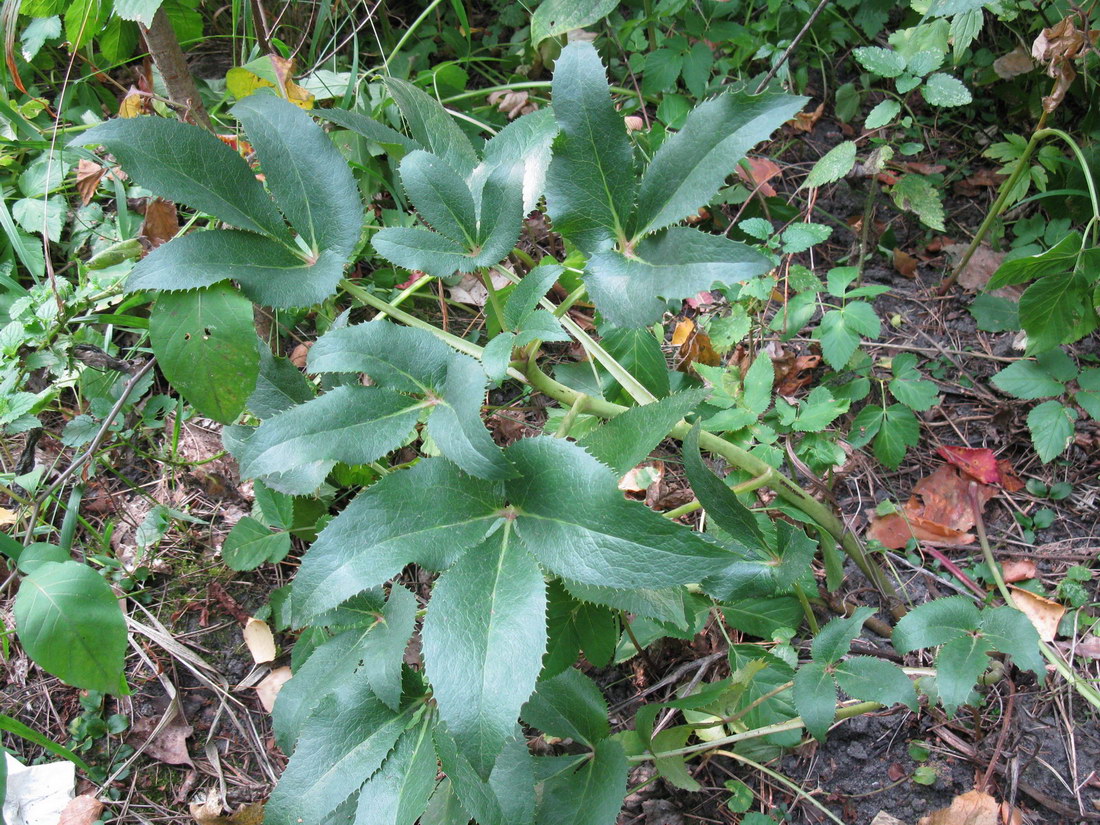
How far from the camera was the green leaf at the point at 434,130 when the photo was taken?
1.07 meters

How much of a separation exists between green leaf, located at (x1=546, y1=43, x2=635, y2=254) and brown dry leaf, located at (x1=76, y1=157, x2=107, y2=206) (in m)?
1.62

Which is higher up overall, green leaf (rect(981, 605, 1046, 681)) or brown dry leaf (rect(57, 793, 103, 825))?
green leaf (rect(981, 605, 1046, 681))

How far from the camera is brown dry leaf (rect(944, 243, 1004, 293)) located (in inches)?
74.0

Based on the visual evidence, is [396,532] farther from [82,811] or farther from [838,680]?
[82,811]

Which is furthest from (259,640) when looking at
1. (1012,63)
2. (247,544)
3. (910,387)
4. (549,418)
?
(1012,63)

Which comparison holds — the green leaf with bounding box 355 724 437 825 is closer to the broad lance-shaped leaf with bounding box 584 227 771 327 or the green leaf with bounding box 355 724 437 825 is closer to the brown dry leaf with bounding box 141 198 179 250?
the broad lance-shaped leaf with bounding box 584 227 771 327

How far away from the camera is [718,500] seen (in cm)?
98

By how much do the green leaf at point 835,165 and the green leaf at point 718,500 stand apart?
105cm

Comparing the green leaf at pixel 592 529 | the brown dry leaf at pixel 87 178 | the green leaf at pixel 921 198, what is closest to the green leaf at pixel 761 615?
the green leaf at pixel 592 529

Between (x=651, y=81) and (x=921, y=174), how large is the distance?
737 millimetres

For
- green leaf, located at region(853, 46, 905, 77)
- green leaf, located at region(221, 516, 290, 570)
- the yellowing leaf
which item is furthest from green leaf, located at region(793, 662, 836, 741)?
the yellowing leaf

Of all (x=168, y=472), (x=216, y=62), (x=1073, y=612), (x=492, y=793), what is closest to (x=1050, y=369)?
(x=1073, y=612)

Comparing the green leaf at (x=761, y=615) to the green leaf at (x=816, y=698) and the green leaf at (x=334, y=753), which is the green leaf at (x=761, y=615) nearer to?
the green leaf at (x=816, y=698)

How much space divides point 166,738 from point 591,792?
35.1 inches
